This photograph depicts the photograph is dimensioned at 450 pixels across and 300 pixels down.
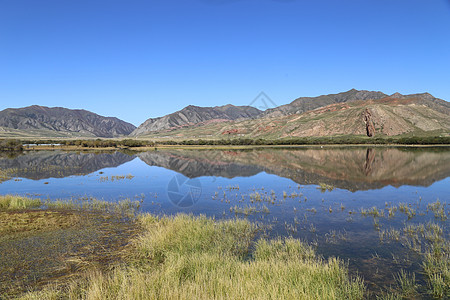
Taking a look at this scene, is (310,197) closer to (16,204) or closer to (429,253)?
(429,253)

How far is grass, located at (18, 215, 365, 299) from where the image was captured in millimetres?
8109

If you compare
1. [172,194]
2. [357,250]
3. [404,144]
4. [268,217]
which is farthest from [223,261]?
[404,144]

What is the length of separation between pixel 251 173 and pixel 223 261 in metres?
34.4

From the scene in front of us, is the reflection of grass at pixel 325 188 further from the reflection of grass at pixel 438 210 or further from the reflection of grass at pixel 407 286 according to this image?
the reflection of grass at pixel 407 286

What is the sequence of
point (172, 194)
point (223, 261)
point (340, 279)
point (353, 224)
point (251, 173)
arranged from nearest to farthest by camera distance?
point (340, 279)
point (223, 261)
point (353, 224)
point (172, 194)
point (251, 173)

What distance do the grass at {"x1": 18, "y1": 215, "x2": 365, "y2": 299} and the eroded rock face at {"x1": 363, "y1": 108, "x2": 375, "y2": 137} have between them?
16396cm

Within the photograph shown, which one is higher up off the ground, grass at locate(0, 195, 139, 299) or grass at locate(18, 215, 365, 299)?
grass at locate(18, 215, 365, 299)

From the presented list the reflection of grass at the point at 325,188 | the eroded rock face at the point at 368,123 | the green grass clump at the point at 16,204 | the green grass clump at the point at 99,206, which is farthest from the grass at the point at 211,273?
the eroded rock face at the point at 368,123

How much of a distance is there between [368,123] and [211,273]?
178 meters

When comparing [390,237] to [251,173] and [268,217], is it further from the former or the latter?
[251,173]

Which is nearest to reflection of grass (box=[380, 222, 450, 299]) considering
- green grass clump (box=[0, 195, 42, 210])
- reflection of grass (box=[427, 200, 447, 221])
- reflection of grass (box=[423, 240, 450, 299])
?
reflection of grass (box=[423, 240, 450, 299])

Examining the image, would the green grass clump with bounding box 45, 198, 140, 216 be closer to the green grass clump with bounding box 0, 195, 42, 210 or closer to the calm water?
the green grass clump with bounding box 0, 195, 42, 210

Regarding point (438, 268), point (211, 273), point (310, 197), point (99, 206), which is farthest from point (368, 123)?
point (211, 273)

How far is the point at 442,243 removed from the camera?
13.6 metres
